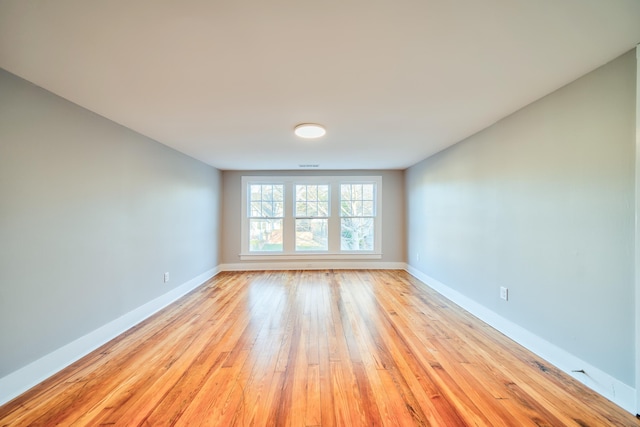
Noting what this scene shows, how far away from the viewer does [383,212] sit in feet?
18.0

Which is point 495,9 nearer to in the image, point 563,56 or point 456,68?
point 456,68

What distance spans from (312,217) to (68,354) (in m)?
4.14

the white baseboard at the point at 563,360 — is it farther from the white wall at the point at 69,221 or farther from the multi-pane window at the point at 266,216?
the white wall at the point at 69,221

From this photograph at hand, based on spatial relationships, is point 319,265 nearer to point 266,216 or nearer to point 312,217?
point 312,217

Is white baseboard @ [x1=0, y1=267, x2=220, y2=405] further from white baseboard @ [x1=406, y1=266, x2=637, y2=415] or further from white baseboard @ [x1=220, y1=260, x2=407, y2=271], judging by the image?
white baseboard @ [x1=406, y1=266, x2=637, y2=415]

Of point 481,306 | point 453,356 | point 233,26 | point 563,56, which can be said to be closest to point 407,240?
point 481,306

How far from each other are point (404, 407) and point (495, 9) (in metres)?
2.26

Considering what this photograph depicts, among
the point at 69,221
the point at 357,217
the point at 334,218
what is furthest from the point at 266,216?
the point at 69,221

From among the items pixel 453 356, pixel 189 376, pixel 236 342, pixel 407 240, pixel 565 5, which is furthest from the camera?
pixel 407 240

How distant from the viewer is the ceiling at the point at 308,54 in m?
1.18

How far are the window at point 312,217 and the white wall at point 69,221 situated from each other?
2245 millimetres

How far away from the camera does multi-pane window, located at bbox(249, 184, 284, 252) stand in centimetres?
548

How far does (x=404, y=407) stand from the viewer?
154cm

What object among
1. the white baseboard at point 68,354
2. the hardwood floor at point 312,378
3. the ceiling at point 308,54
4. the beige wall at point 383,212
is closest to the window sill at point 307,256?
the beige wall at point 383,212
